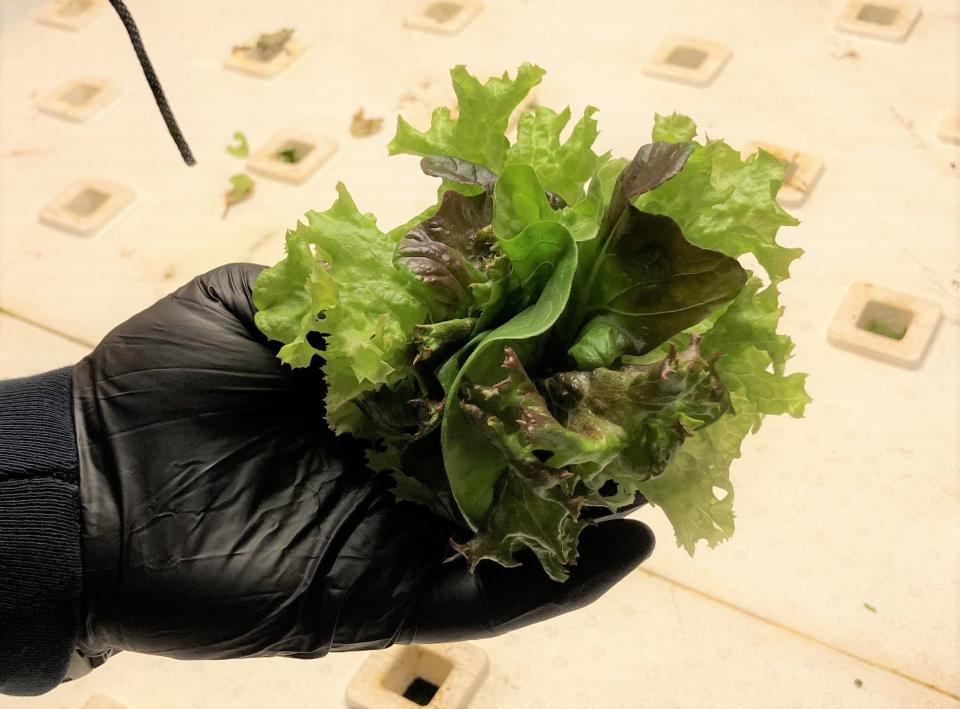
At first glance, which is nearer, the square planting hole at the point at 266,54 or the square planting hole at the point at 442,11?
the square planting hole at the point at 266,54

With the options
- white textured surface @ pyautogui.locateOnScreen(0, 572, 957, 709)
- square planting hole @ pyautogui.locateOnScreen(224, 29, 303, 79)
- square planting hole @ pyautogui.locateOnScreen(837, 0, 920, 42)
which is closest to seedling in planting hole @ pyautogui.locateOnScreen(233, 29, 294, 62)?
square planting hole @ pyautogui.locateOnScreen(224, 29, 303, 79)

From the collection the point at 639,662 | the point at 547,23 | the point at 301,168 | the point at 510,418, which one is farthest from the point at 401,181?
the point at 510,418

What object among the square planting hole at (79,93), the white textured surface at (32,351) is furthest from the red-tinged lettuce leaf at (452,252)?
the square planting hole at (79,93)

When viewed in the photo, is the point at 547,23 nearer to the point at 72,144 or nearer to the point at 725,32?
the point at 725,32

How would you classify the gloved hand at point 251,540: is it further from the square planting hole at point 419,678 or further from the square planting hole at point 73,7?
the square planting hole at point 73,7

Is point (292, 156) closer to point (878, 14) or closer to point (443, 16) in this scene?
point (443, 16)

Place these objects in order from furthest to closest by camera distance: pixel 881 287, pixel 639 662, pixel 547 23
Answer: pixel 547 23 → pixel 881 287 → pixel 639 662

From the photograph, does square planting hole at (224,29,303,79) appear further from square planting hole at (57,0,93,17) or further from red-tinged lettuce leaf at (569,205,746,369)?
red-tinged lettuce leaf at (569,205,746,369)
